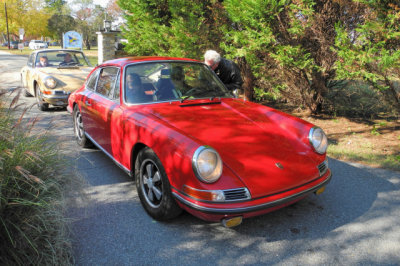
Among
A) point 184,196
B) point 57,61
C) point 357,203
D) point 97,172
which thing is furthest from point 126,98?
point 57,61

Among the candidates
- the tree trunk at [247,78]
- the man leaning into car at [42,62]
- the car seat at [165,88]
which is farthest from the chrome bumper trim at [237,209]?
the man leaning into car at [42,62]

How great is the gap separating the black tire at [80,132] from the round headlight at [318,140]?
142 inches

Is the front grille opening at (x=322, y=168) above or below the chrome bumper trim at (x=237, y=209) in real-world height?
above

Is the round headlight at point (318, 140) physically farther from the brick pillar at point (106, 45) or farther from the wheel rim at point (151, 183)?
the brick pillar at point (106, 45)

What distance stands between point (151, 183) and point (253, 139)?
1.16m

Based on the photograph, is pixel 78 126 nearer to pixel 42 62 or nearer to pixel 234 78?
pixel 234 78

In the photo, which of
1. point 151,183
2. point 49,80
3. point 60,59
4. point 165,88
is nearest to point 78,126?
point 165,88

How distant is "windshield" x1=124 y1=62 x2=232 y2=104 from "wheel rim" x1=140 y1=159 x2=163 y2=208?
0.94m

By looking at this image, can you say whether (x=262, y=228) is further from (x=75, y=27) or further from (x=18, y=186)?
(x=75, y=27)

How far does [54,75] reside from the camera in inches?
323

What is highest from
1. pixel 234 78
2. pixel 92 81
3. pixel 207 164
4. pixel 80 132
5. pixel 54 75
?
pixel 234 78

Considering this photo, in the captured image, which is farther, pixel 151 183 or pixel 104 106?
pixel 104 106

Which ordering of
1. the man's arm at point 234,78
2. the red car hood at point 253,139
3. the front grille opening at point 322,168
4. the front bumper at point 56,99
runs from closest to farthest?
the red car hood at point 253,139
the front grille opening at point 322,168
the man's arm at point 234,78
the front bumper at point 56,99

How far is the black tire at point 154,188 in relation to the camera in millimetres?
2883
